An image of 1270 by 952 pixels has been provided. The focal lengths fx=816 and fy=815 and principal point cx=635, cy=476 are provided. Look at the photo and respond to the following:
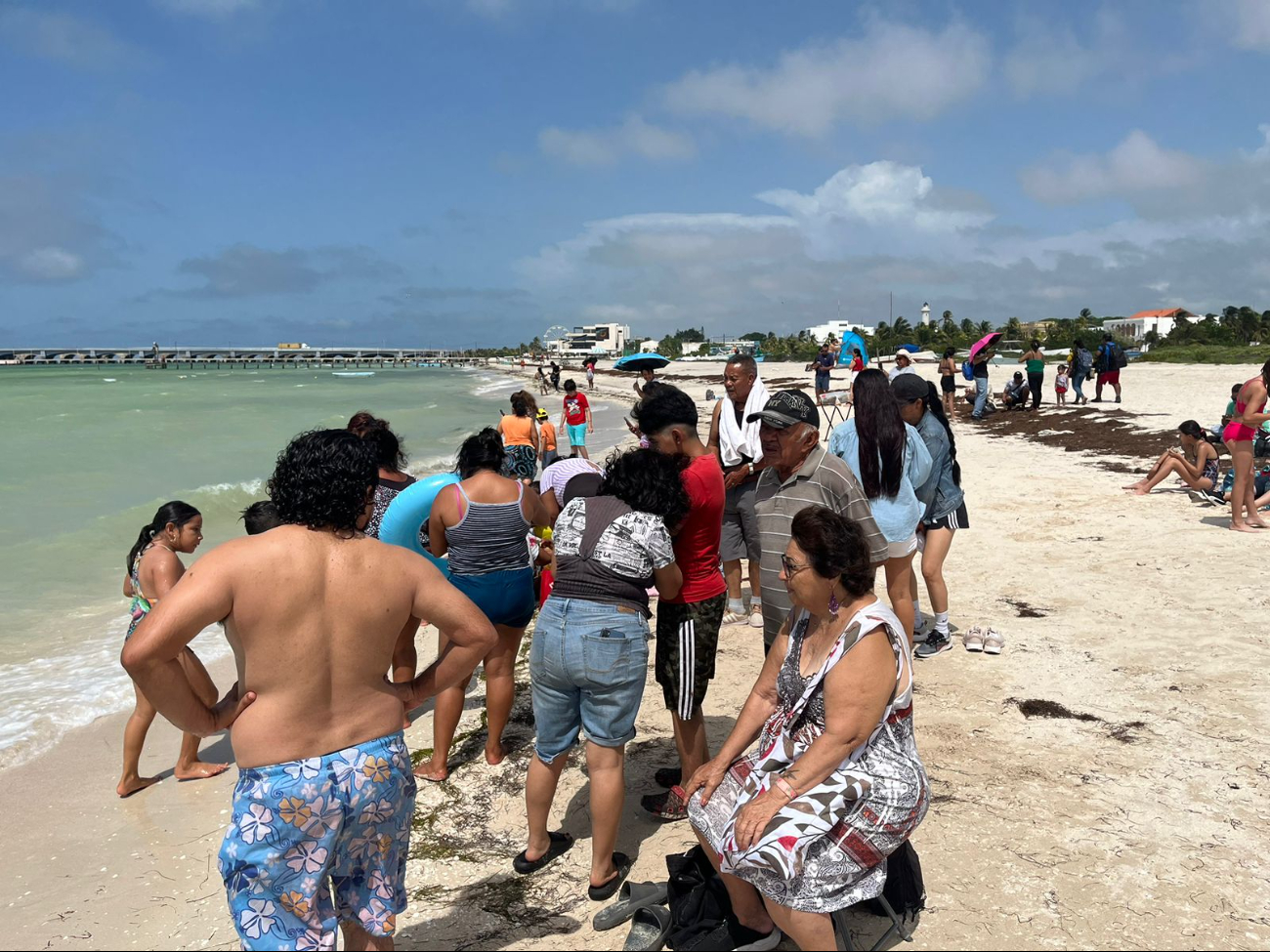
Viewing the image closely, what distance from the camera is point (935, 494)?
5520 millimetres

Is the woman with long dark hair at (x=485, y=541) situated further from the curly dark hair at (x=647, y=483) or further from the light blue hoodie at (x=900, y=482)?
the light blue hoodie at (x=900, y=482)

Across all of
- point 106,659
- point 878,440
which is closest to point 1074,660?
point 878,440

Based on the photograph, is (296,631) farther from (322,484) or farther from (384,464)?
(384,464)

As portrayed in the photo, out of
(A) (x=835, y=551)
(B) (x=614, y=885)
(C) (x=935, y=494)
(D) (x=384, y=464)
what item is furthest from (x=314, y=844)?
(C) (x=935, y=494)

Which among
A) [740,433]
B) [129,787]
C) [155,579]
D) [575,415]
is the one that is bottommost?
[129,787]

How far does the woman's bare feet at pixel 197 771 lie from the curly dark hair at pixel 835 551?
3.80 m

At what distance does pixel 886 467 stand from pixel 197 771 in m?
4.29

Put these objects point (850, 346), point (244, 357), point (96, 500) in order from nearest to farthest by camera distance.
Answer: point (850, 346), point (96, 500), point (244, 357)

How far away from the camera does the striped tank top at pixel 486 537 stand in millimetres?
4098

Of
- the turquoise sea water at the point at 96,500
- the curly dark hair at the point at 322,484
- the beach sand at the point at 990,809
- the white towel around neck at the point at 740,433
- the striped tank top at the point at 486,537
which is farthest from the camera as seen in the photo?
the turquoise sea water at the point at 96,500

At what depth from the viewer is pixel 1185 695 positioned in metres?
4.66

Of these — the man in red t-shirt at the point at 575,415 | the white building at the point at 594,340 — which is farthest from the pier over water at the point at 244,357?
the man in red t-shirt at the point at 575,415

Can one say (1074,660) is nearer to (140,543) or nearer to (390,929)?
(390,929)

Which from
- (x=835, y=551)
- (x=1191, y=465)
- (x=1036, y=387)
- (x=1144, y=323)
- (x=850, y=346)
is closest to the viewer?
(x=835, y=551)
